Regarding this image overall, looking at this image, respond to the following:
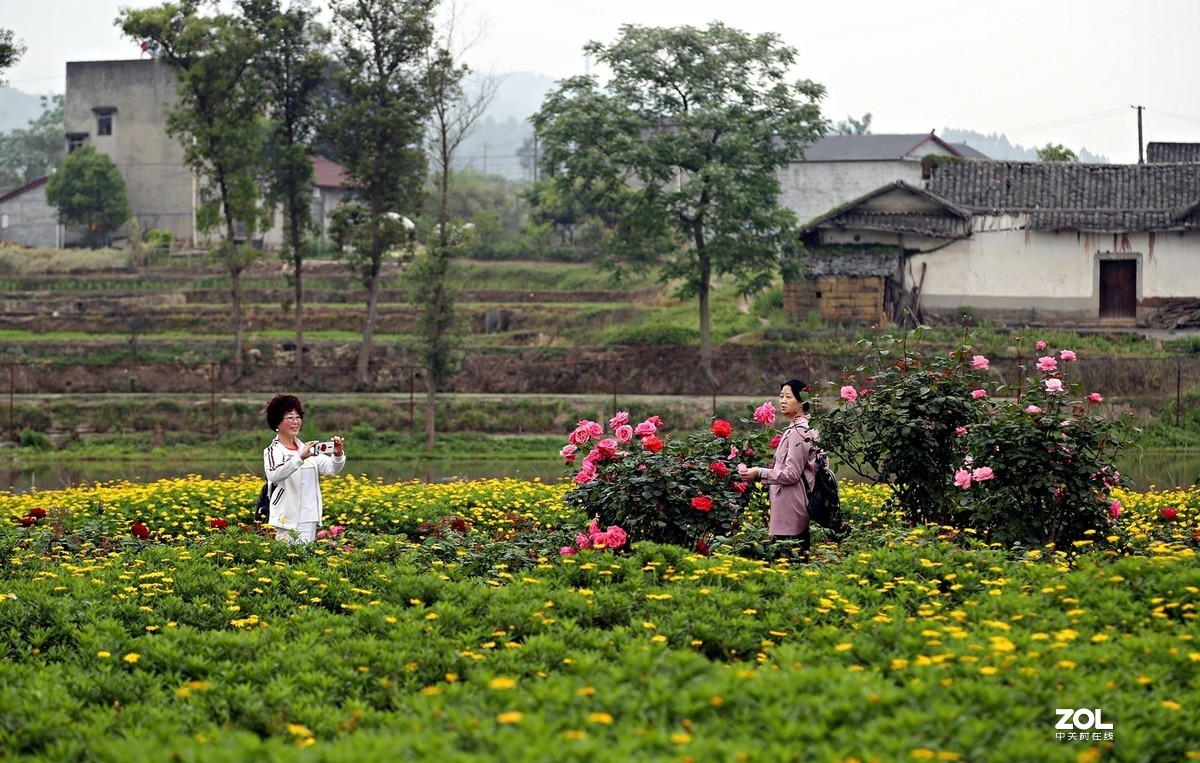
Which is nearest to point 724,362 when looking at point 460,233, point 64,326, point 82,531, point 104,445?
point 460,233

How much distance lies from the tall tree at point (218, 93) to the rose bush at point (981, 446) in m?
26.3

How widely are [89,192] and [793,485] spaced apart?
50.0m

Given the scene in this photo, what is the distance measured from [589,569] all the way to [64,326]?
36767 mm

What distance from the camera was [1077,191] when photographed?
39.1 m

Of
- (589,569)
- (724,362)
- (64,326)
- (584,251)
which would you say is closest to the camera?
(589,569)

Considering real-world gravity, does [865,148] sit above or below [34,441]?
above

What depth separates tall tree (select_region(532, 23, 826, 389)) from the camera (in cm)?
3456

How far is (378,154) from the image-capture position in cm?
3525

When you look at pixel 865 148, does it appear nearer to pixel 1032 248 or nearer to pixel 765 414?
pixel 1032 248

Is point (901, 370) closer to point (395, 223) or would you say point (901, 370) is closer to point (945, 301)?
point (395, 223)

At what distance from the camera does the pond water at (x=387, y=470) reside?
22.6 metres

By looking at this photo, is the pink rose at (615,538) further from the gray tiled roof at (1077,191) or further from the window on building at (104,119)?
the window on building at (104,119)

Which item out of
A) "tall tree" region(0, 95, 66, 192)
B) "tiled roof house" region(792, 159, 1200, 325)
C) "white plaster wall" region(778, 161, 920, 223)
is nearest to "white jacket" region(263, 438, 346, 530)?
"tiled roof house" region(792, 159, 1200, 325)

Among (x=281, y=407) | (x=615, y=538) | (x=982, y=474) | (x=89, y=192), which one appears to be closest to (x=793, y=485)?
(x=982, y=474)
